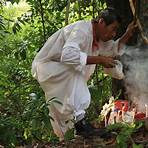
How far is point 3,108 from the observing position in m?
5.23

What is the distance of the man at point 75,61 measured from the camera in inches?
153

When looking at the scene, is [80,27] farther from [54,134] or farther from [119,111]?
[54,134]

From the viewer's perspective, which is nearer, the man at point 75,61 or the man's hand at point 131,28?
the man at point 75,61

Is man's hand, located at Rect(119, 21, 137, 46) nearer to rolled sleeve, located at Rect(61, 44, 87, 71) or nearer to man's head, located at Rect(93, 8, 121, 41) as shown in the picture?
man's head, located at Rect(93, 8, 121, 41)

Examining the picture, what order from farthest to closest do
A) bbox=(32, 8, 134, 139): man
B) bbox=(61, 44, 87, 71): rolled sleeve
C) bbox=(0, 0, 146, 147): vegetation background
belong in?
bbox=(0, 0, 146, 147): vegetation background
bbox=(32, 8, 134, 139): man
bbox=(61, 44, 87, 71): rolled sleeve

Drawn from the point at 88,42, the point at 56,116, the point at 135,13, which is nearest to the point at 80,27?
the point at 88,42

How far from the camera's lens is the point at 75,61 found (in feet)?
A: 12.4

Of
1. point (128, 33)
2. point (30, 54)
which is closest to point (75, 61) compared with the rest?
point (128, 33)

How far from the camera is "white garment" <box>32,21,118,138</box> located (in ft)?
12.9

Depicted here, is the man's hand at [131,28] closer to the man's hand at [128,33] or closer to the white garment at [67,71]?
the man's hand at [128,33]

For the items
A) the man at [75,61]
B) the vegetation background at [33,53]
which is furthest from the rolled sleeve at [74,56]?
the vegetation background at [33,53]

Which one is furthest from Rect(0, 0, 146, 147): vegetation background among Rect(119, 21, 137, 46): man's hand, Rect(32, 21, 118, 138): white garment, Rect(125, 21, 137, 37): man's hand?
Rect(125, 21, 137, 37): man's hand

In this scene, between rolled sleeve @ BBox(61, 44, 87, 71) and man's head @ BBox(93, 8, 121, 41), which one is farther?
man's head @ BBox(93, 8, 121, 41)

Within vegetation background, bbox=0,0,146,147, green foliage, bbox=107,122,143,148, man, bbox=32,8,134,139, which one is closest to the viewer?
green foliage, bbox=107,122,143,148
